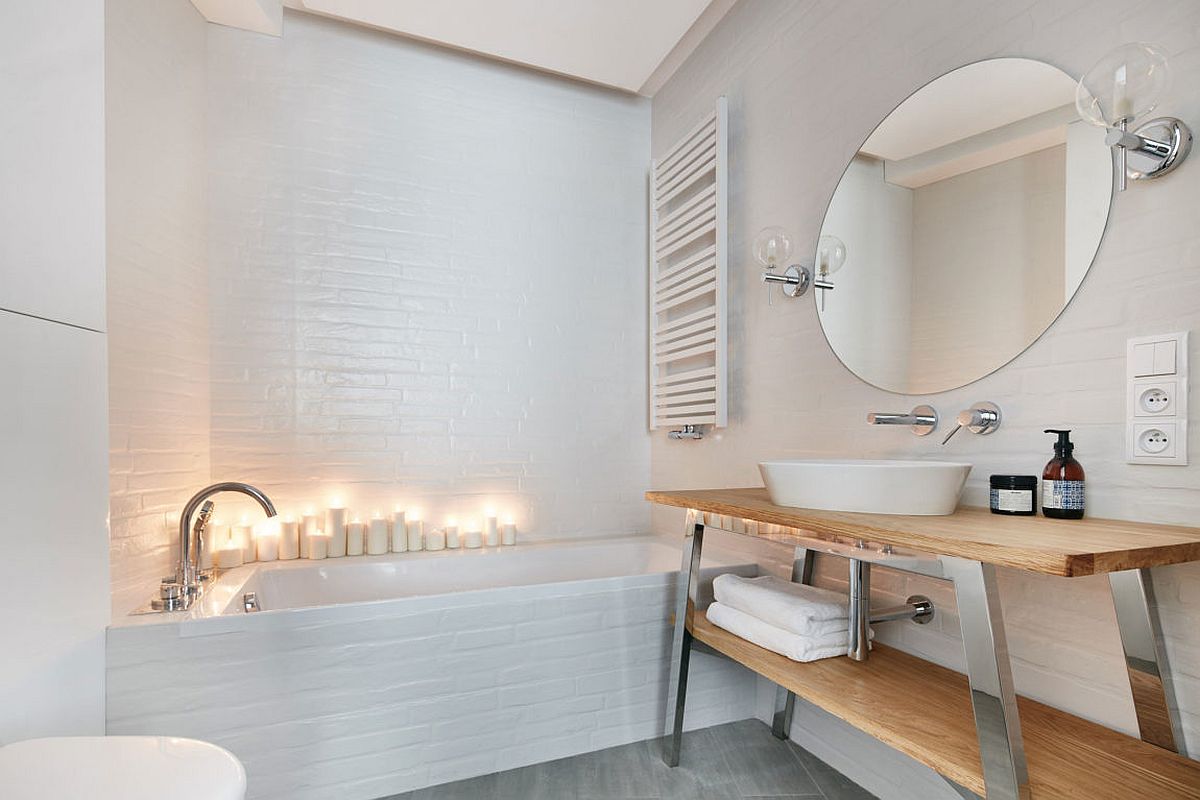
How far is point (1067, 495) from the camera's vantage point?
3.91ft

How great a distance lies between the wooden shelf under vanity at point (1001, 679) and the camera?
947 millimetres

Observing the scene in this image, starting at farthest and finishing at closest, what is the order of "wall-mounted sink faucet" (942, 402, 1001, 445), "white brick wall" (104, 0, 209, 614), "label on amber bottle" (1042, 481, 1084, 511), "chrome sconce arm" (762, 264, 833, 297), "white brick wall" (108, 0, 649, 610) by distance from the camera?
"white brick wall" (108, 0, 649, 610) → "chrome sconce arm" (762, 264, 833, 297) → "white brick wall" (104, 0, 209, 614) → "wall-mounted sink faucet" (942, 402, 1001, 445) → "label on amber bottle" (1042, 481, 1084, 511)

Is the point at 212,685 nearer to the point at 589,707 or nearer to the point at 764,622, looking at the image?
the point at 589,707

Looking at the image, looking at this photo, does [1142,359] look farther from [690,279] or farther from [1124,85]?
[690,279]

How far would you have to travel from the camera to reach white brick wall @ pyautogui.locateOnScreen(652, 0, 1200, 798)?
113 cm

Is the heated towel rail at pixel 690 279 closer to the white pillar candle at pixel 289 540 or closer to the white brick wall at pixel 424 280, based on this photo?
the white brick wall at pixel 424 280

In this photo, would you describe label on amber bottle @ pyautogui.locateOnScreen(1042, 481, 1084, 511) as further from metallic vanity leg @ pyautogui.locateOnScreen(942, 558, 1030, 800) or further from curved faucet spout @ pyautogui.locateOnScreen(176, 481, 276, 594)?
curved faucet spout @ pyautogui.locateOnScreen(176, 481, 276, 594)

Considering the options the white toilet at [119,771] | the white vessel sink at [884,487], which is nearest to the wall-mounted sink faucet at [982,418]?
the white vessel sink at [884,487]

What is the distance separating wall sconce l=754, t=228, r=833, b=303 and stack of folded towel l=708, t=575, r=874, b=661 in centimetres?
94

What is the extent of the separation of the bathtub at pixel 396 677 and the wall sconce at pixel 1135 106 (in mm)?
1586

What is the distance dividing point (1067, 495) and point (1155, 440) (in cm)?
17

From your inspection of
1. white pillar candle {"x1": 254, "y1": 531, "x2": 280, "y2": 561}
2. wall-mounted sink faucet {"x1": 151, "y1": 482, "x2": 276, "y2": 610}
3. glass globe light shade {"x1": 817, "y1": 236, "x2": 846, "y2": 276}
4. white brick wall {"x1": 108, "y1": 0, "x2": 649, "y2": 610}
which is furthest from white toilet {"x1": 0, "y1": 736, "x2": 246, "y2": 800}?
glass globe light shade {"x1": 817, "y1": 236, "x2": 846, "y2": 276}

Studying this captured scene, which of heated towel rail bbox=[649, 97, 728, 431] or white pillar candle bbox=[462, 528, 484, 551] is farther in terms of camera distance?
white pillar candle bbox=[462, 528, 484, 551]

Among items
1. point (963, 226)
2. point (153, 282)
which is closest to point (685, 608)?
point (963, 226)
